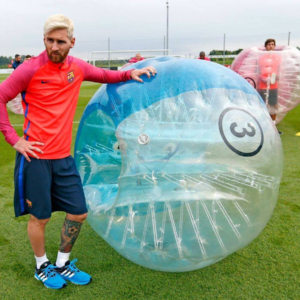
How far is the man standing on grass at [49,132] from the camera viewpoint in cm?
193

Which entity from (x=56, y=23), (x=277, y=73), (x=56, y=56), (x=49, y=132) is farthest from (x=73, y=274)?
(x=277, y=73)

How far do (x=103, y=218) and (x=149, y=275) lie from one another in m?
0.53

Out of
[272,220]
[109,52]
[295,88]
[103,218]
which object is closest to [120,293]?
[103,218]

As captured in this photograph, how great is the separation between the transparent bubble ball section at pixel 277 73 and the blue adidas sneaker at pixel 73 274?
4741 millimetres

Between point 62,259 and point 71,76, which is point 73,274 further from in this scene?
point 71,76

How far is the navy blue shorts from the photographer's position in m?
2.03

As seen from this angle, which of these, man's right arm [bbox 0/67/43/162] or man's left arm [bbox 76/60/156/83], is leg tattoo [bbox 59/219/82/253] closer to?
man's right arm [bbox 0/67/43/162]

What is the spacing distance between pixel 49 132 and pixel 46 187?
1.07ft

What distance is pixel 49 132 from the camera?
2002mm

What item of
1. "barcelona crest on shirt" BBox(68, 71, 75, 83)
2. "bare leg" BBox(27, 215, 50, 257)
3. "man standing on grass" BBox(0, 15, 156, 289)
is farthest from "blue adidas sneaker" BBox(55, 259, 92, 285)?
"barcelona crest on shirt" BBox(68, 71, 75, 83)

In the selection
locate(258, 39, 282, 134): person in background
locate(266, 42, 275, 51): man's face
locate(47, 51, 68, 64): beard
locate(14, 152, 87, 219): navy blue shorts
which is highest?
locate(266, 42, 275, 51): man's face

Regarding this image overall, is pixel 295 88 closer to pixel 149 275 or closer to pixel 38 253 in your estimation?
pixel 149 275

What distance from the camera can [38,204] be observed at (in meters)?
2.07

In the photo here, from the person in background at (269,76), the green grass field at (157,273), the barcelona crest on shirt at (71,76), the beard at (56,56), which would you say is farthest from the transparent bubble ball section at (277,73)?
the beard at (56,56)
